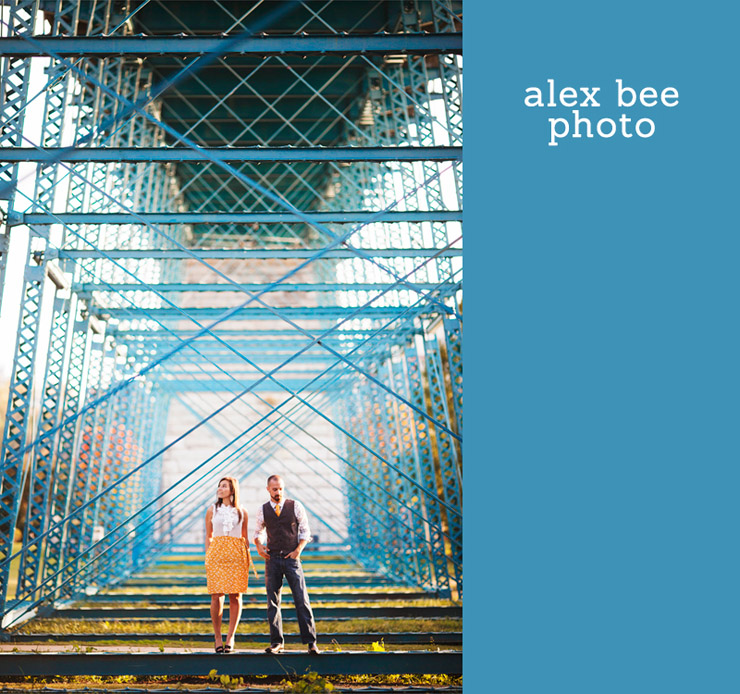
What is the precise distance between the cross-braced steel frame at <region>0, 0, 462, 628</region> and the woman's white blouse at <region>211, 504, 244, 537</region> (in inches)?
25.9

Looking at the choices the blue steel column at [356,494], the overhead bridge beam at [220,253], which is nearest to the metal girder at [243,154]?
the overhead bridge beam at [220,253]

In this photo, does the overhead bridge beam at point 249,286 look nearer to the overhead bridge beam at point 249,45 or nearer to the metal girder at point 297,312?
the metal girder at point 297,312

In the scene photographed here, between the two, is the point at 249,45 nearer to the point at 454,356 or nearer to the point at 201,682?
the point at 201,682

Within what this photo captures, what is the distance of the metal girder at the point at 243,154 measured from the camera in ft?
24.7

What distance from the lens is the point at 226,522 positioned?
6.74m

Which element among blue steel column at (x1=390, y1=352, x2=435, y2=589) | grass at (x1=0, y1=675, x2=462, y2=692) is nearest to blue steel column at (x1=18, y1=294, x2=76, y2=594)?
grass at (x1=0, y1=675, x2=462, y2=692)

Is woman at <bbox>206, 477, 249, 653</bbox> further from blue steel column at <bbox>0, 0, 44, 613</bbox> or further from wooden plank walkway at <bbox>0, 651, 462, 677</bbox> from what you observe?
blue steel column at <bbox>0, 0, 44, 613</bbox>

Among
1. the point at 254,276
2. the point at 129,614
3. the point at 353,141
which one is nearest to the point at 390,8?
the point at 353,141

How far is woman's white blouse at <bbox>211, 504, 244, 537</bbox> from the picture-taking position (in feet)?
22.1

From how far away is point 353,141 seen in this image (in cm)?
1936
